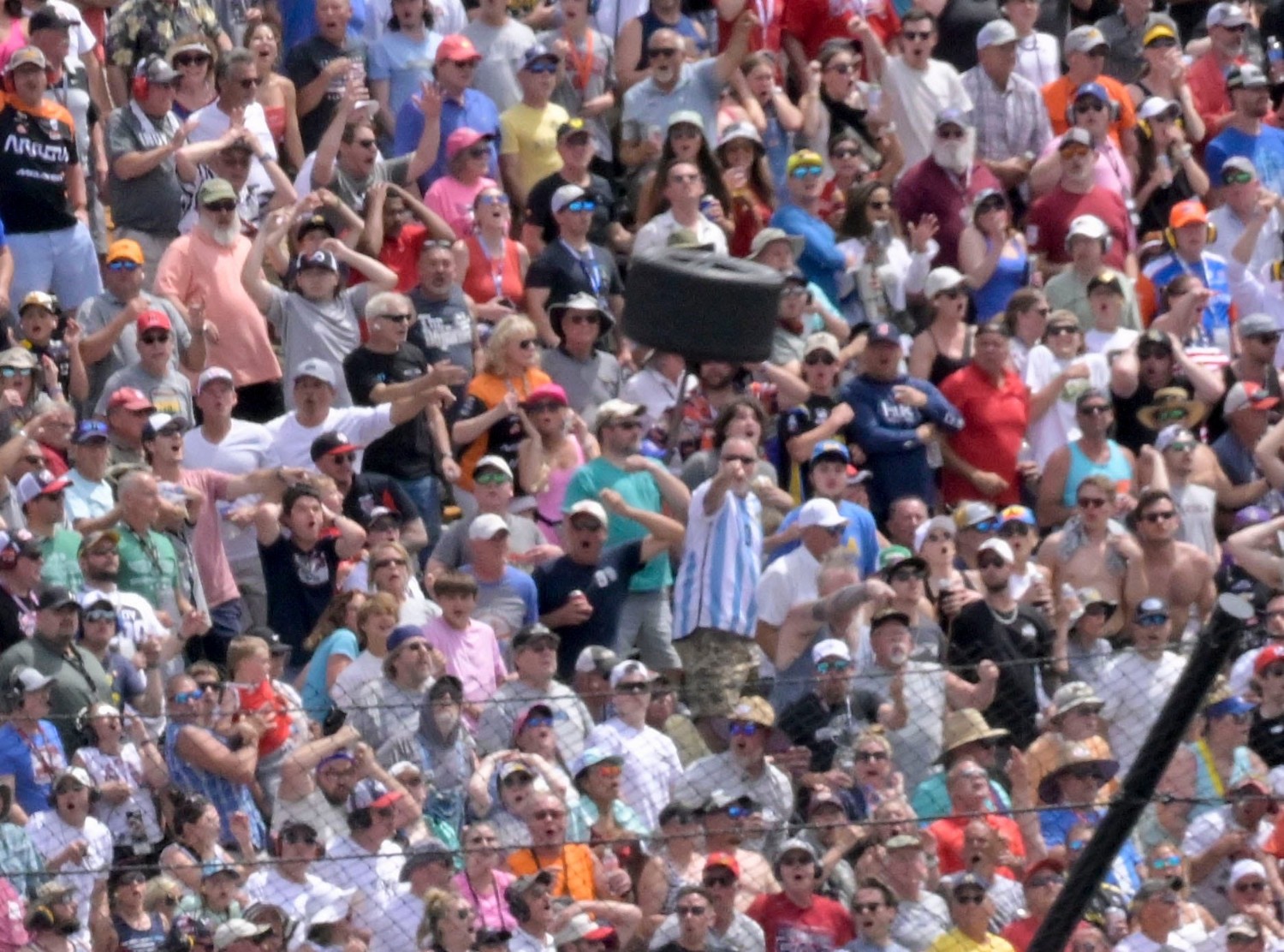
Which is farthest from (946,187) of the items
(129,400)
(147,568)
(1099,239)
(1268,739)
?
(147,568)

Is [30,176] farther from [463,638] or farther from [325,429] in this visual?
[463,638]

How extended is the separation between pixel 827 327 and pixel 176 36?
3.06m

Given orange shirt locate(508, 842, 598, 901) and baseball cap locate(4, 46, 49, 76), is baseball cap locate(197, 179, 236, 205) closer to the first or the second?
baseball cap locate(4, 46, 49, 76)

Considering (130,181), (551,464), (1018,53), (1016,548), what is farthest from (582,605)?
(1018,53)

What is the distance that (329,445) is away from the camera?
13.0 m

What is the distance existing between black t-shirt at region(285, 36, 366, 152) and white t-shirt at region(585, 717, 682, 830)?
184 inches

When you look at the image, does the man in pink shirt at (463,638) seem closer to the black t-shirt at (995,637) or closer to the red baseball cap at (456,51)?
the black t-shirt at (995,637)

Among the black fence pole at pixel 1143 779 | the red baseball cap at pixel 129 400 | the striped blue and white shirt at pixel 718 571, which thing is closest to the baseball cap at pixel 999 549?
the striped blue and white shirt at pixel 718 571

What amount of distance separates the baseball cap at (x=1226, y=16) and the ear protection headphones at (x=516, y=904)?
8175 millimetres

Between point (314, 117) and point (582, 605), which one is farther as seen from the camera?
point (314, 117)

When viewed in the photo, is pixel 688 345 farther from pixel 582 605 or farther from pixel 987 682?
pixel 582 605

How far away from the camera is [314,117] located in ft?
50.8

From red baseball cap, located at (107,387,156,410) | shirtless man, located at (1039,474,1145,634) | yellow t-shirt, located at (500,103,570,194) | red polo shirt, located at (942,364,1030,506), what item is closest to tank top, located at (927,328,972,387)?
red polo shirt, located at (942,364,1030,506)

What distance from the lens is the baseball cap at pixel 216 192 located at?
14.0 metres
